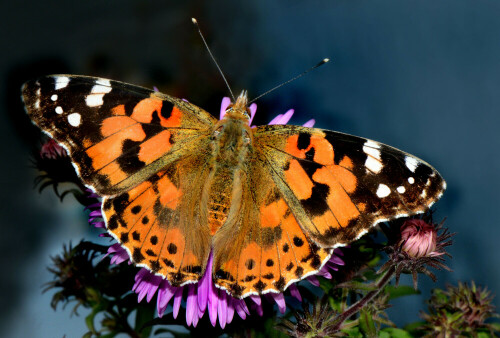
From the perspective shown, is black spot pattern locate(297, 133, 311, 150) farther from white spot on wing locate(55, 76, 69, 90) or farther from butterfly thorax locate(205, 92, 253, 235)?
white spot on wing locate(55, 76, 69, 90)

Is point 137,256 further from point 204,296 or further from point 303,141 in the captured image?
point 303,141

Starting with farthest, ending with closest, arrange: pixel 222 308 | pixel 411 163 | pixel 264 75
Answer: pixel 264 75, pixel 222 308, pixel 411 163

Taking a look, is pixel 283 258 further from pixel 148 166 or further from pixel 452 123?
pixel 452 123

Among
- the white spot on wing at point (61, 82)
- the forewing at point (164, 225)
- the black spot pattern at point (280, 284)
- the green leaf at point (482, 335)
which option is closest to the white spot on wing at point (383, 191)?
the black spot pattern at point (280, 284)

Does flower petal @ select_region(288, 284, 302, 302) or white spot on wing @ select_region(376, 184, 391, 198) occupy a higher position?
white spot on wing @ select_region(376, 184, 391, 198)

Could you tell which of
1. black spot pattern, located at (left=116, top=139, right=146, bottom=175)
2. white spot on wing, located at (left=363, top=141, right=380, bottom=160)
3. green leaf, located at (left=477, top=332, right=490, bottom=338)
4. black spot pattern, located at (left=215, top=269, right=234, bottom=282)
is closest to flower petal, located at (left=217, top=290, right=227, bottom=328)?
black spot pattern, located at (left=215, top=269, right=234, bottom=282)

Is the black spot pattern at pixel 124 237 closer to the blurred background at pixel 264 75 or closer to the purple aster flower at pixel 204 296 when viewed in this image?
the purple aster flower at pixel 204 296

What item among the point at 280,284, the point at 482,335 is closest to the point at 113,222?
the point at 280,284
